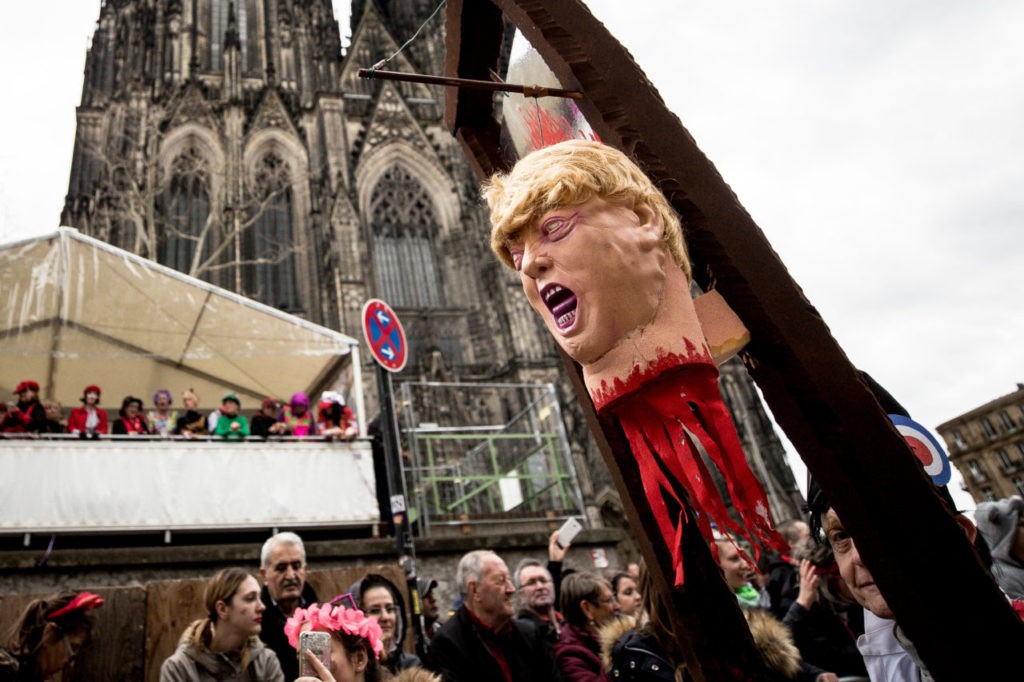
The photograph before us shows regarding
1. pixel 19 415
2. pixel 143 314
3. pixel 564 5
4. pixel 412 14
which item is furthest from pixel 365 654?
pixel 412 14

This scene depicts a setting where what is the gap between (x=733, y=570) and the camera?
296 cm

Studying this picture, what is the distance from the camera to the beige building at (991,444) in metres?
31.1

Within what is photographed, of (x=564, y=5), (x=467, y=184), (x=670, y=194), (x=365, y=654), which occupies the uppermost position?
(x=467, y=184)

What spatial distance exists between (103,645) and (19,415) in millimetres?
2555

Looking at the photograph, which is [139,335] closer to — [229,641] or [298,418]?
[298,418]

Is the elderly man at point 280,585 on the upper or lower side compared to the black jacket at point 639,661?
upper

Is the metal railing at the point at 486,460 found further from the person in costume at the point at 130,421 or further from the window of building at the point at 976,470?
the window of building at the point at 976,470

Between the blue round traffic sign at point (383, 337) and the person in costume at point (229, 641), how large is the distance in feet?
7.23

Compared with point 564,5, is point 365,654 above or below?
below

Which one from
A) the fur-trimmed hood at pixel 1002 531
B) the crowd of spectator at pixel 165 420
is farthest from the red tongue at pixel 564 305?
the crowd of spectator at pixel 165 420

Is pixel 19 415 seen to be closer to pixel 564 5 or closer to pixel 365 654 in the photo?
pixel 365 654

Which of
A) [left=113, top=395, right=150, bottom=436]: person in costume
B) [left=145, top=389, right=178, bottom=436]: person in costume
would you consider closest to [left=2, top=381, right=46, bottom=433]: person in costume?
[left=113, top=395, right=150, bottom=436]: person in costume

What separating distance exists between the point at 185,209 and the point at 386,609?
54.5 ft

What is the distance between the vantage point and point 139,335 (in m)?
7.30
